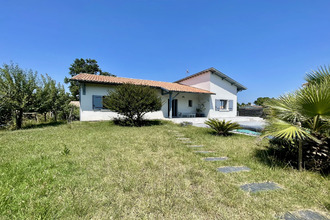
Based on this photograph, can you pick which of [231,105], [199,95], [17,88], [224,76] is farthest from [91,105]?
[231,105]

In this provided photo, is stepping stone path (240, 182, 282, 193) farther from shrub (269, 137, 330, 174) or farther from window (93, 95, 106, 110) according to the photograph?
window (93, 95, 106, 110)

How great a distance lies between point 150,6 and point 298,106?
11268 millimetres

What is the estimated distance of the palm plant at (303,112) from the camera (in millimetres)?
2518

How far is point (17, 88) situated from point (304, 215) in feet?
43.3

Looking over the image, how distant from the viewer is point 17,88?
322 inches

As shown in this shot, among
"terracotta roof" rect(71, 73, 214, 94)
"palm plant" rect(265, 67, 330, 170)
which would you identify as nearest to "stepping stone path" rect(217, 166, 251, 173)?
"palm plant" rect(265, 67, 330, 170)

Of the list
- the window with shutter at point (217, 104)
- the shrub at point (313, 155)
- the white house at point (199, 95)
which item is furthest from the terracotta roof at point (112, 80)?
the shrub at point (313, 155)

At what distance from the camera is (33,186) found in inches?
87.4

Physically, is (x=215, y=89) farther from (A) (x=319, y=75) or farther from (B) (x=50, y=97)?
(B) (x=50, y=97)

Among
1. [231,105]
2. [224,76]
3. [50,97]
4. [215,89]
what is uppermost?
[224,76]

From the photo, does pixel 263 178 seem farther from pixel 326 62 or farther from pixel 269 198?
pixel 326 62

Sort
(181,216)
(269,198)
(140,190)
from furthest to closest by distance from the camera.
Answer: (140,190), (269,198), (181,216)

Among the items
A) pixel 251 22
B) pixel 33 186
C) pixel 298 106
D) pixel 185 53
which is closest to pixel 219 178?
pixel 298 106

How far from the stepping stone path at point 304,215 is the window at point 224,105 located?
→ 15.3 m
